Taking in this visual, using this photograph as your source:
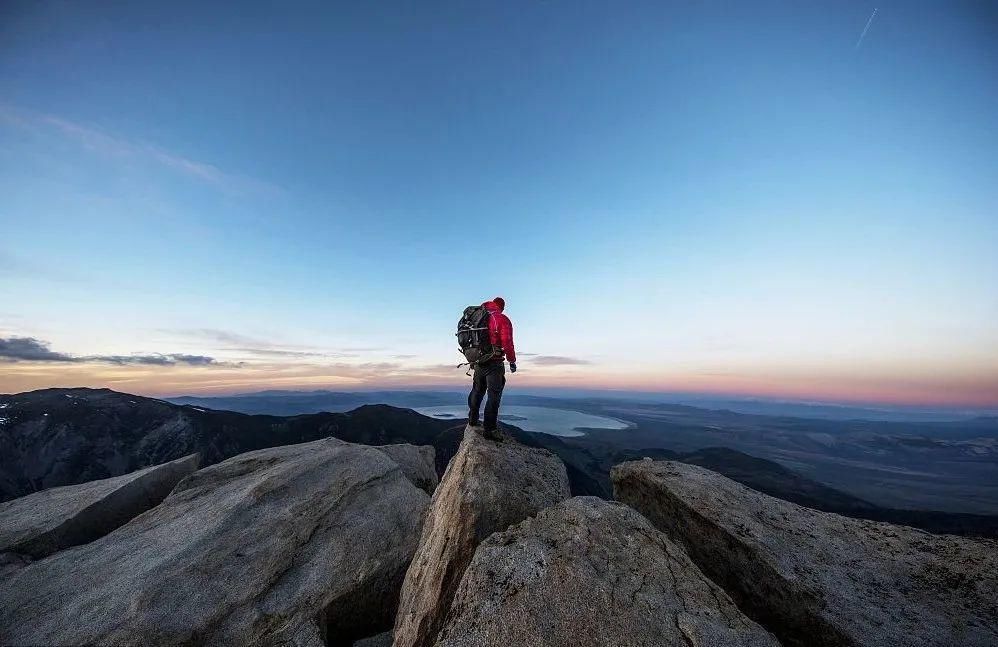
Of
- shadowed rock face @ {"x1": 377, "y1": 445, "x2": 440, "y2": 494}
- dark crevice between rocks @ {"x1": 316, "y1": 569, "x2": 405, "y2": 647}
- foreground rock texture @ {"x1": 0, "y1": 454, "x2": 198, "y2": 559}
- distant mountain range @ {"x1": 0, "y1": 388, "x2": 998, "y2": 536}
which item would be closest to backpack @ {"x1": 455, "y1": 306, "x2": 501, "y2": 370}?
dark crevice between rocks @ {"x1": 316, "y1": 569, "x2": 405, "y2": 647}

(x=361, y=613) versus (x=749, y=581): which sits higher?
(x=749, y=581)

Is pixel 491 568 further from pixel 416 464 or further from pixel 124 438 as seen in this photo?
pixel 124 438

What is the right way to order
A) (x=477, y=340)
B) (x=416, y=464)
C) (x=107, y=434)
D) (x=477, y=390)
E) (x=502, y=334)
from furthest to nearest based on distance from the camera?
(x=107, y=434), (x=416, y=464), (x=477, y=390), (x=477, y=340), (x=502, y=334)

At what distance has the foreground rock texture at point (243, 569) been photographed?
9008 mm

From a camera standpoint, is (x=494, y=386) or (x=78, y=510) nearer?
(x=494, y=386)

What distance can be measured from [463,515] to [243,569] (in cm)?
696

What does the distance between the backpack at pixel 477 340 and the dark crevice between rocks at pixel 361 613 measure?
24.5 ft

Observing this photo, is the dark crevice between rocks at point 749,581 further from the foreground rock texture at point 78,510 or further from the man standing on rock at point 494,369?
the foreground rock texture at point 78,510

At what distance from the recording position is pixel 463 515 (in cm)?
923

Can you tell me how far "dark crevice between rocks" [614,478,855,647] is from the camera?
777 cm

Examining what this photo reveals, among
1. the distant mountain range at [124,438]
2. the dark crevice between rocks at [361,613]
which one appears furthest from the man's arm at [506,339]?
the distant mountain range at [124,438]

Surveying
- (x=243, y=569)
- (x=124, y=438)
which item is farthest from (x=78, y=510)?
(x=124, y=438)

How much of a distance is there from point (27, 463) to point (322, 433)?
103 metres

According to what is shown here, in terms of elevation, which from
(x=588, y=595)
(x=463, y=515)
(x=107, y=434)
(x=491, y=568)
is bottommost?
(x=107, y=434)
